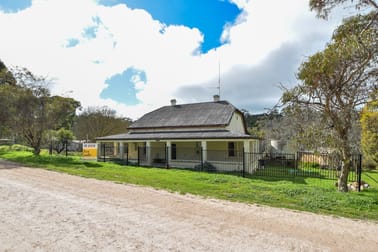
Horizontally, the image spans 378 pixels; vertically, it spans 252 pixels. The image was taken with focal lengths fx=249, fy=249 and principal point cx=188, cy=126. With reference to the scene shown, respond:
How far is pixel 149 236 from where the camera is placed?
4.36 meters

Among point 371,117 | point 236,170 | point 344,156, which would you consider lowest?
point 236,170

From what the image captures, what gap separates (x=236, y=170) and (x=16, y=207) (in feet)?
43.6

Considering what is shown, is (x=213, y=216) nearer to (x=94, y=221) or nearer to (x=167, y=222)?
(x=167, y=222)

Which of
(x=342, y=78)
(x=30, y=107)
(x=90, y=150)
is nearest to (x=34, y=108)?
(x=30, y=107)

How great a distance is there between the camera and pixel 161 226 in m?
4.89

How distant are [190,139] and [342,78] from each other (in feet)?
36.2

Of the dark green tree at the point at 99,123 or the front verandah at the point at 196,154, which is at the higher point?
the dark green tree at the point at 99,123

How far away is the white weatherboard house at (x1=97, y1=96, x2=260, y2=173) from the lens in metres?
17.5

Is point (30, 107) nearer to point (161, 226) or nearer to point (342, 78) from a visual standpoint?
point (161, 226)

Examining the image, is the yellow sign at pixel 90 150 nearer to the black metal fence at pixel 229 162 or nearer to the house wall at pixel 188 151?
the black metal fence at pixel 229 162

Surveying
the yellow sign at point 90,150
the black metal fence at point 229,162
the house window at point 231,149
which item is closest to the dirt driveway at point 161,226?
the black metal fence at point 229,162

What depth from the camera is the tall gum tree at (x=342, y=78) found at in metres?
7.52

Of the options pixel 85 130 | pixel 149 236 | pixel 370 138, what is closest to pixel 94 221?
pixel 149 236

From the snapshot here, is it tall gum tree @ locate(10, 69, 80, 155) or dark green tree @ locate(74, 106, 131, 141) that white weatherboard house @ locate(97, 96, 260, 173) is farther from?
dark green tree @ locate(74, 106, 131, 141)
